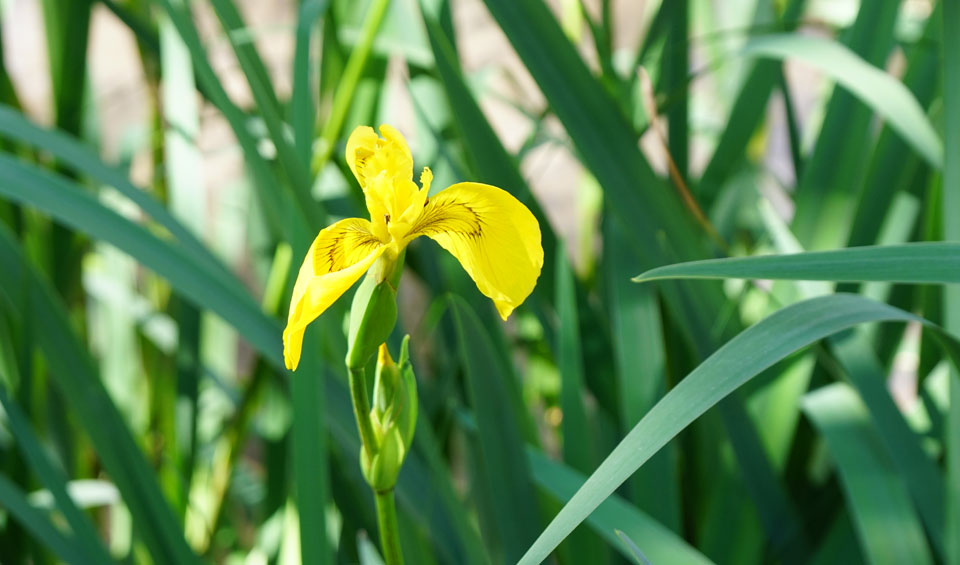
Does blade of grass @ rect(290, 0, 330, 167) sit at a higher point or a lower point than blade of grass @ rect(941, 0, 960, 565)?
higher

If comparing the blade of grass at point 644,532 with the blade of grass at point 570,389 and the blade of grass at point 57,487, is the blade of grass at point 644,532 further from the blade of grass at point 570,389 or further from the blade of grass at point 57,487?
the blade of grass at point 57,487

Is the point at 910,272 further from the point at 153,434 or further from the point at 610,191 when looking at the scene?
the point at 153,434

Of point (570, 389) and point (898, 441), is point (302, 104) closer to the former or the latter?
point (570, 389)

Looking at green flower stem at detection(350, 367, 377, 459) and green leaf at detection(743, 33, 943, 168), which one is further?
green leaf at detection(743, 33, 943, 168)

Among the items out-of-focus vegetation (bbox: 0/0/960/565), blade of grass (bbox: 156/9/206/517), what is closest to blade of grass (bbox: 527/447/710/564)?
out-of-focus vegetation (bbox: 0/0/960/565)

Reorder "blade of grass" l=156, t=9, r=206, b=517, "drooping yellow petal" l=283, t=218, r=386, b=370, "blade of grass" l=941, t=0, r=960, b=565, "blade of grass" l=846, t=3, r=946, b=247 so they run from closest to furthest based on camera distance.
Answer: "drooping yellow petal" l=283, t=218, r=386, b=370
"blade of grass" l=941, t=0, r=960, b=565
"blade of grass" l=846, t=3, r=946, b=247
"blade of grass" l=156, t=9, r=206, b=517

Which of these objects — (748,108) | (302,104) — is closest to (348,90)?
(302,104)

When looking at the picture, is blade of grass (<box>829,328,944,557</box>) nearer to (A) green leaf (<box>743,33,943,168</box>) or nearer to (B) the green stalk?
(A) green leaf (<box>743,33,943,168</box>)
